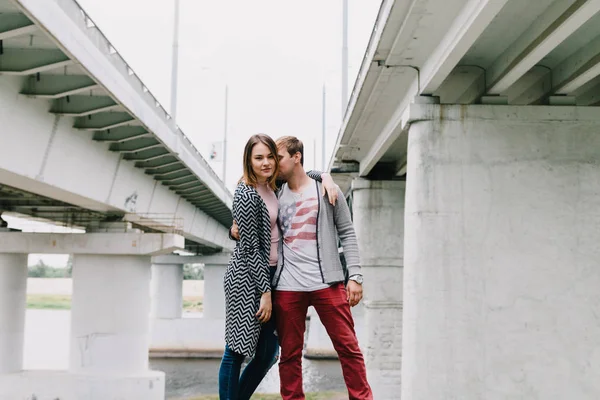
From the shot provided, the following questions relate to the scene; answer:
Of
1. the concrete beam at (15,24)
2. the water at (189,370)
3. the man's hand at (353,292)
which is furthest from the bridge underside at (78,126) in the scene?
the water at (189,370)

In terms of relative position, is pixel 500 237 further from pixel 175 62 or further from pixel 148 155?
pixel 175 62

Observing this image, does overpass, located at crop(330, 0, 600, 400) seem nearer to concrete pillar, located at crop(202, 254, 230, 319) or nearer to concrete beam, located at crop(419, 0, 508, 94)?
concrete beam, located at crop(419, 0, 508, 94)

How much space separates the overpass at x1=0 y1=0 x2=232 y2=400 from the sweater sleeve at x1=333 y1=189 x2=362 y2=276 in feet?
16.7

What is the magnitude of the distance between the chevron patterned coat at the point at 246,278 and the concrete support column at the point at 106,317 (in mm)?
17440

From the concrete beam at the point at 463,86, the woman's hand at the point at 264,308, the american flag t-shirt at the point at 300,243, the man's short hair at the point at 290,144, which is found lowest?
the woman's hand at the point at 264,308

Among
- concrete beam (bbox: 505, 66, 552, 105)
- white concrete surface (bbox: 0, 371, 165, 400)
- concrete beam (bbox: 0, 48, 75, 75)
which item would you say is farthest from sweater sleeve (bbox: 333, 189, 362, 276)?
white concrete surface (bbox: 0, 371, 165, 400)

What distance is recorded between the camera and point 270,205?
4793 mm

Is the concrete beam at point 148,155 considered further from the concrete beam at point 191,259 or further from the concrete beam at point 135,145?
the concrete beam at point 191,259

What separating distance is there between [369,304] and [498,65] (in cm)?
1015

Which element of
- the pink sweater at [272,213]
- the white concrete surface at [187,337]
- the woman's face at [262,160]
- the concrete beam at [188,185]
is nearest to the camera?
the woman's face at [262,160]

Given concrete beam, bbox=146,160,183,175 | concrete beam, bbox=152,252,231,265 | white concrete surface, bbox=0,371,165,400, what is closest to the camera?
concrete beam, bbox=146,160,183,175

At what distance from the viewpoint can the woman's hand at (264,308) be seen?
4570 millimetres

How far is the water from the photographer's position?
28375 mm

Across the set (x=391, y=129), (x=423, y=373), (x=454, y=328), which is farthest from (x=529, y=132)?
(x=391, y=129)
